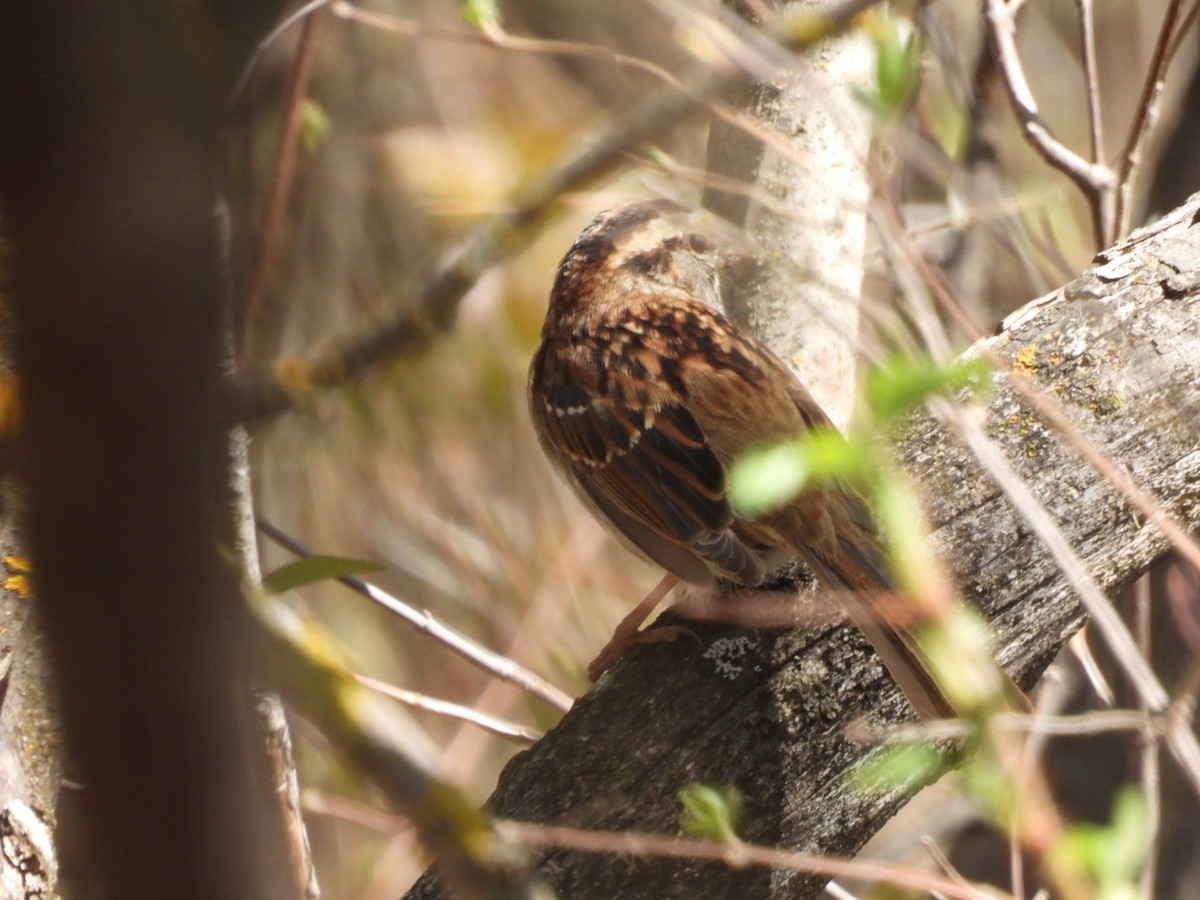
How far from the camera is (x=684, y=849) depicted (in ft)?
5.71

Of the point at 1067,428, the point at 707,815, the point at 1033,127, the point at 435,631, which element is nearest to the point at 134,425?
the point at 1067,428

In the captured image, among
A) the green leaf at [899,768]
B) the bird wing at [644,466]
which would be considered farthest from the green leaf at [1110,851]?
the bird wing at [644,466]

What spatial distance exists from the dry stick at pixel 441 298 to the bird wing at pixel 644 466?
51.5 inches

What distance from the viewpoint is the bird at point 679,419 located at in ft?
7.71

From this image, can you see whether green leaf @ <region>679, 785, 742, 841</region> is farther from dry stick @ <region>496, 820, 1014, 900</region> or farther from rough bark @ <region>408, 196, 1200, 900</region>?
rough bark @ <region>408, 196, 1200, 900</region>

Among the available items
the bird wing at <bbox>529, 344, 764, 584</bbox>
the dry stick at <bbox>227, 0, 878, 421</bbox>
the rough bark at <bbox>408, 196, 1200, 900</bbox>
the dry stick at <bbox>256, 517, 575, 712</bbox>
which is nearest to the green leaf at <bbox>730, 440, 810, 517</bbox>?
the dry stick at <bbox>227, 0, 878, 421</bbox>

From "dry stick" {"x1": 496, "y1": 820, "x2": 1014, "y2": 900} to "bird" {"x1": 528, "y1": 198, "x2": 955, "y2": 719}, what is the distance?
1.02 feet

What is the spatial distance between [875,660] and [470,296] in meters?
2.38

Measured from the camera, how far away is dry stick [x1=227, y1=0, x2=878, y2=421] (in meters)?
0.76

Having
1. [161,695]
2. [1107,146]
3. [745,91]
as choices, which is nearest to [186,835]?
[161,695]

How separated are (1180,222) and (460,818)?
220 cm

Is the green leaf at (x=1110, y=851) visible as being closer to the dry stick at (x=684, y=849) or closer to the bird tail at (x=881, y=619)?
the dry stick at (x=684, y=849)

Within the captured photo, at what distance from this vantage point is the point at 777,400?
8.95 feet

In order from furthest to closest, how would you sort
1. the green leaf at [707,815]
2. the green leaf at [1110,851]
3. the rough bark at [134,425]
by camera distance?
the green leaf at [707,815] → the green leaf at [1110,851] → the rough bark at [134,425]
